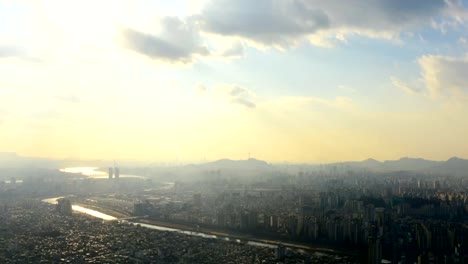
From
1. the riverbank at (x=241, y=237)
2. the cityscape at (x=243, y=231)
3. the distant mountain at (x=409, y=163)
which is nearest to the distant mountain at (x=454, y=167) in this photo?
the distant mountain at (x=409, y=163)

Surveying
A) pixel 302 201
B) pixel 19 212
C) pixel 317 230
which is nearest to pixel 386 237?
pixel 317 230

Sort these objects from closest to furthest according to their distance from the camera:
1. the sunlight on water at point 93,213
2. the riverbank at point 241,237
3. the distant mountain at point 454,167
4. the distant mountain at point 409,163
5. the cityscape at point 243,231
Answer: the cityscape at point 243,231, the riverbank at point 241,237, the sunlight on water at point 93,213, the distant mountain at point 454,167, the distant mountain at point 409,163

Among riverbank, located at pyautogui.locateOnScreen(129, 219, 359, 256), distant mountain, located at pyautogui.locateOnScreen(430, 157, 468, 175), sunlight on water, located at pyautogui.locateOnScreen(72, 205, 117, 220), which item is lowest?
riverbank, located at pyautogui.locateOnScreen(129, 219, 359, 256)

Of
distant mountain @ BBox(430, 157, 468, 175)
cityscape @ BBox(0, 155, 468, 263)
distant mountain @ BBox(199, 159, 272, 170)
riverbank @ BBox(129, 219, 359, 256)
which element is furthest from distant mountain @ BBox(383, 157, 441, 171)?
riverbank @ BBox(129, 219, 359, 256)

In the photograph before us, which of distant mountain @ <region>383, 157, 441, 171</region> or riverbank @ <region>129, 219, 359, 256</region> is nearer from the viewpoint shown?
riverbank @ <region>129, 219, 359, 256</region>

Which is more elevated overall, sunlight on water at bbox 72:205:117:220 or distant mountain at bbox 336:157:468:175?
distant mountain at bbox 336:157:468:175

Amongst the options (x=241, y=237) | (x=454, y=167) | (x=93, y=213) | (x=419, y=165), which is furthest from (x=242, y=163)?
(x=241, y=237)

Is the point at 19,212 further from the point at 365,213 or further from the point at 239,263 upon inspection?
the point at 365,213

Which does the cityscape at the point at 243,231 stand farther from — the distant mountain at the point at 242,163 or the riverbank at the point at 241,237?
the distant mountain at the point at 242,163

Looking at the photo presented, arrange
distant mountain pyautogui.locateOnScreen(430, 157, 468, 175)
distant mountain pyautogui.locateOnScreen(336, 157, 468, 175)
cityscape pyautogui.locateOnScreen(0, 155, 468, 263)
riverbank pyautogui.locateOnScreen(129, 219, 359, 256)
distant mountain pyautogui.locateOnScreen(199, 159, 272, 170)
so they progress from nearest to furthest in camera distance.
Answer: cityscape pyautogui.locateOnScreen(0, 155, 468, 263)
riverbank pyautogui.locateOnScreen(129, 219, 359, 256)
distant mountain pyautogui.locateOnScreen(430, 157, 468, 175)
distant mountain pyautogui.locateOnScreen(336, 157, 468, 175)
distant mountain pyautogui.locateOnScreen(199, 159, 272, 170)

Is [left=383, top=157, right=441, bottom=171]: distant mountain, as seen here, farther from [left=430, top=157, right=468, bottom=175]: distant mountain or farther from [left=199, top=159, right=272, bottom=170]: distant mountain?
Answer: [left=199, top=159, right=272, bottom=170]: distant mountain

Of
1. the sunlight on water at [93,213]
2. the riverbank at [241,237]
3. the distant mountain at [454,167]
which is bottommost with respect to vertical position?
the riverbank at [241,237]
